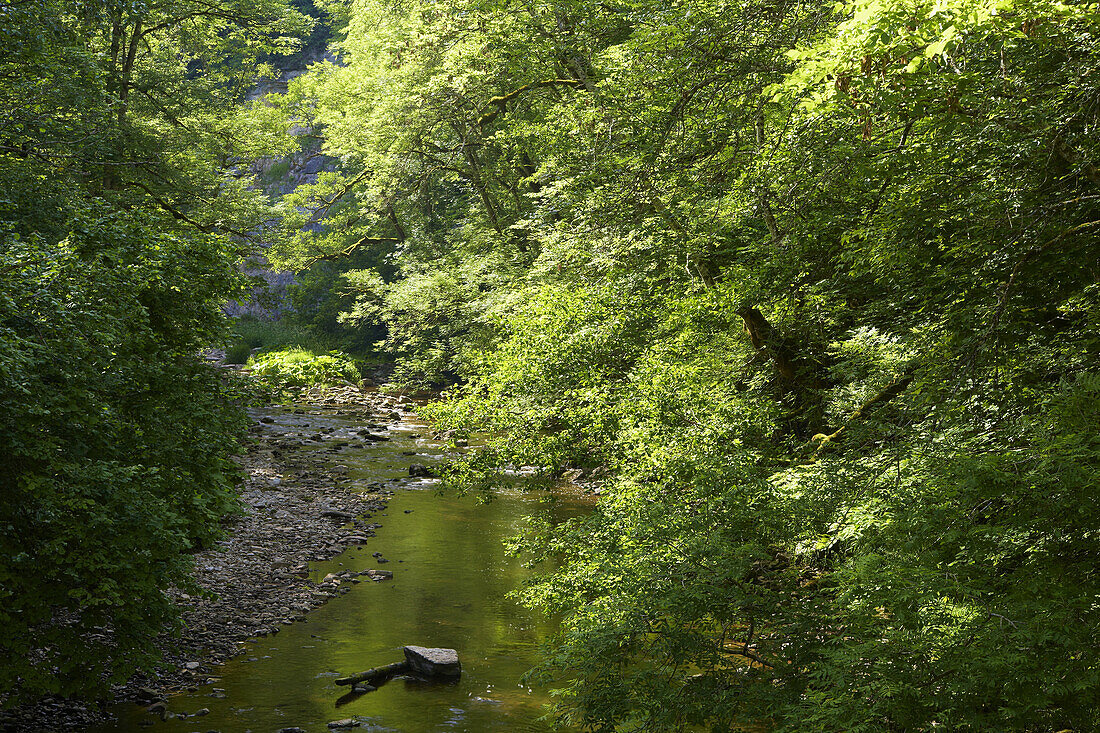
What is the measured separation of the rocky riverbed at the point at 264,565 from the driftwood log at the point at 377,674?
1.51 metres

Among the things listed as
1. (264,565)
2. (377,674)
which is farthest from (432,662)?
(264,565)

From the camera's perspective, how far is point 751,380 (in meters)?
9.52

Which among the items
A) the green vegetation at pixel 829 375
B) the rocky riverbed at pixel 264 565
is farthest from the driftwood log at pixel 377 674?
the green vegetation at pixel 829 375

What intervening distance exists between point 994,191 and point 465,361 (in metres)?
15.8

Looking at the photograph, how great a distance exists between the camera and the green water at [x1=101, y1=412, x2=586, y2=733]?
318 inches

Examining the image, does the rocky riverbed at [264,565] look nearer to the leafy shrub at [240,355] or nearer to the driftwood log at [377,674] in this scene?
the driftwood log at [377,674]

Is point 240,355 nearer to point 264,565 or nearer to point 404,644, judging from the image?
point 264,565

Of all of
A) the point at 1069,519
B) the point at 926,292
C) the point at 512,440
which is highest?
the point at 926,292

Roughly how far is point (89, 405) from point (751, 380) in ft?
22.7

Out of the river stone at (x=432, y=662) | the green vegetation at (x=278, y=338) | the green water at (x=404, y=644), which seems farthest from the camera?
the green vegetation at (x=278, y=338)

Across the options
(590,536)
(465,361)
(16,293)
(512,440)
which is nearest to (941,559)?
(590,536)

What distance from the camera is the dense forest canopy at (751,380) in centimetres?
461

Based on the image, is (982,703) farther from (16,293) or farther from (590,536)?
(16,293)

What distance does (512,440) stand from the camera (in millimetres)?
9875
